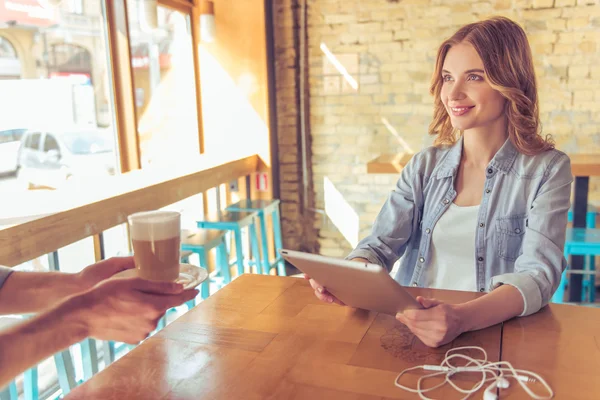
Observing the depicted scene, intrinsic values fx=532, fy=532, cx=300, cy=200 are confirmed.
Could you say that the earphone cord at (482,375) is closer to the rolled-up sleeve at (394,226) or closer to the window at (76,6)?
the rolled-up sleeve at (394,226)

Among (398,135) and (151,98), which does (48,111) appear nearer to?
(151,98)

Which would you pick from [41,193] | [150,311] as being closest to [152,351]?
[150,311]

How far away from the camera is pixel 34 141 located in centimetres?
300

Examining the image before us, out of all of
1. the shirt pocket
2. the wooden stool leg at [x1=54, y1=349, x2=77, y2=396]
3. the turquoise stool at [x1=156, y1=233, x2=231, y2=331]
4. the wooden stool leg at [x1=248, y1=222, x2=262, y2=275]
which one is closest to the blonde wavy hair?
the shirt pocket

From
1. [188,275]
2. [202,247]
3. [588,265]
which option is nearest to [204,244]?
[202,247]

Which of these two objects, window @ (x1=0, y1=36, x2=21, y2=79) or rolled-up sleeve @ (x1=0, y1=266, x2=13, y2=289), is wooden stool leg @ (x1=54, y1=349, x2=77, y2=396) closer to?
Answer: rolled-up sleeve @ (x1=0, y1=266, x2=13, y2=289)

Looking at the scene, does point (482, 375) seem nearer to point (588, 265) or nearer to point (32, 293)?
point (32, 293)

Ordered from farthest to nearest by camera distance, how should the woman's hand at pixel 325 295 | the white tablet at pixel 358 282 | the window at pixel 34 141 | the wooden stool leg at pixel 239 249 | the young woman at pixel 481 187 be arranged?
the wooden stool leg at pixel 239 249, the window at pixel 34 141, the young woman at pixel 481 187, the woman's hand at pixel 325 295, the white tablet at pixel 358 282

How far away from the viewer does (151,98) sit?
3.98 meters

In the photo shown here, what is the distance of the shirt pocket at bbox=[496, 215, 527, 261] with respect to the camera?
172 centimetres

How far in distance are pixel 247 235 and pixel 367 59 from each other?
1.88 meters

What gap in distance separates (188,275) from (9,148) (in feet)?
7.15

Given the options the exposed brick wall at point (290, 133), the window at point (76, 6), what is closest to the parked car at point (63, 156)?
the window at point (76, 6)

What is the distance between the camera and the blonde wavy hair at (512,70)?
172 cm
